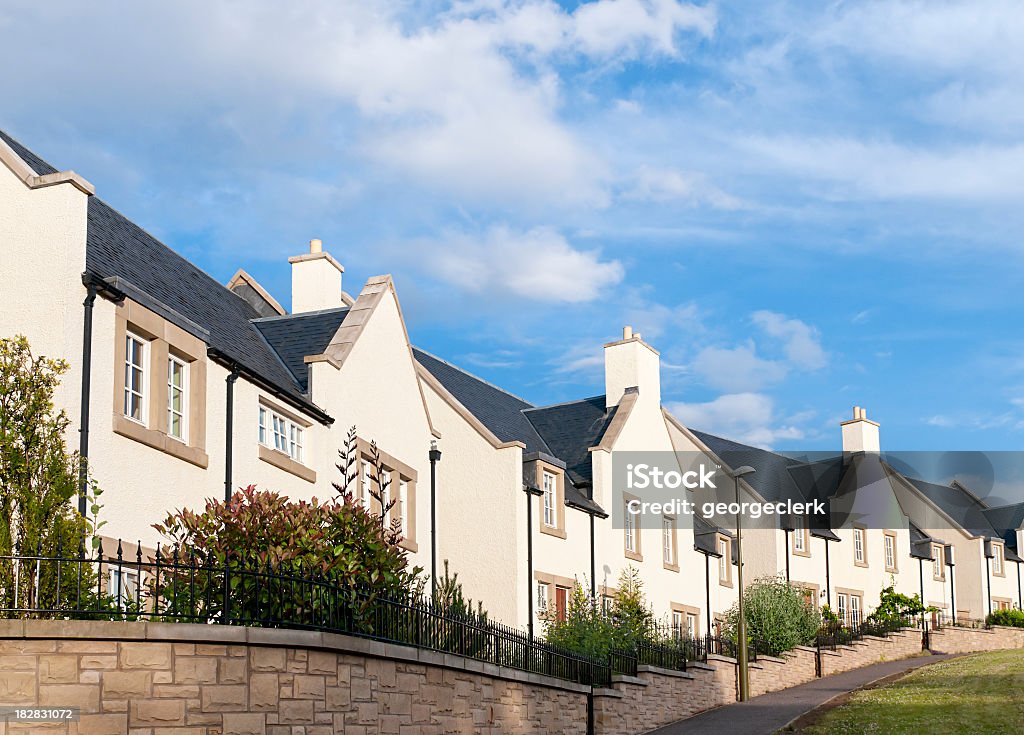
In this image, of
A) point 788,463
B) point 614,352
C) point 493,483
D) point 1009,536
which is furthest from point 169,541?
point 1009,536

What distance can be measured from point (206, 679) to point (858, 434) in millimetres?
50200

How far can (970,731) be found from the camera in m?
25.2

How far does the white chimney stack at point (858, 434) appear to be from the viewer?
194ft

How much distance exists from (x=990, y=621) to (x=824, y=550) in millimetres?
14659

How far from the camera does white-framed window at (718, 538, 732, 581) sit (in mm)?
45312

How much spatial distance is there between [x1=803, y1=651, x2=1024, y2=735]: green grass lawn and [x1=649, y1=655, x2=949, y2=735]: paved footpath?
1.16 m

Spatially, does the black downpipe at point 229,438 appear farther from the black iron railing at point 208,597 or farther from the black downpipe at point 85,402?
the black downpipe at point 85,402

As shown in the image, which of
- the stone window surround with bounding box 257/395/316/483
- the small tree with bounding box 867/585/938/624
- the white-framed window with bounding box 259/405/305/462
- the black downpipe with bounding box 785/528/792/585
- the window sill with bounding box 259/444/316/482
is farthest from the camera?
the small tree with bounding box 867/585/938/624

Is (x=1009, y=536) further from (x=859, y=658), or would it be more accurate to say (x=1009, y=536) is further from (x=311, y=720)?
(x=311, y=720)

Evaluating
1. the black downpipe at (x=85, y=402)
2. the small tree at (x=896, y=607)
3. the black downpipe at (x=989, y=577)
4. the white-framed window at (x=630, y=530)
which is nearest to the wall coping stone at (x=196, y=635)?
the black downpipe at (x=85, y=402)

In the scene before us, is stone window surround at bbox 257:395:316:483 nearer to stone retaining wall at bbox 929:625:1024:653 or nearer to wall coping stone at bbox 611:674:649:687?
wall coping stone at bbox 611:674:649:687

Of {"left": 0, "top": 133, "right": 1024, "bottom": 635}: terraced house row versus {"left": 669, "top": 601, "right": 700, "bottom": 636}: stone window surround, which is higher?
{"left": 0, "top": 133, "right": 1024, "bottom": 635}: terraced house row

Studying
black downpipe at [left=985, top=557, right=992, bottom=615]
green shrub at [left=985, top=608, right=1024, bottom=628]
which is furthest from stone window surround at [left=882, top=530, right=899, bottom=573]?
black downpipe at [left=985, top=557, right=992, bottom=615]

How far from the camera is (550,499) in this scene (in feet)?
113
